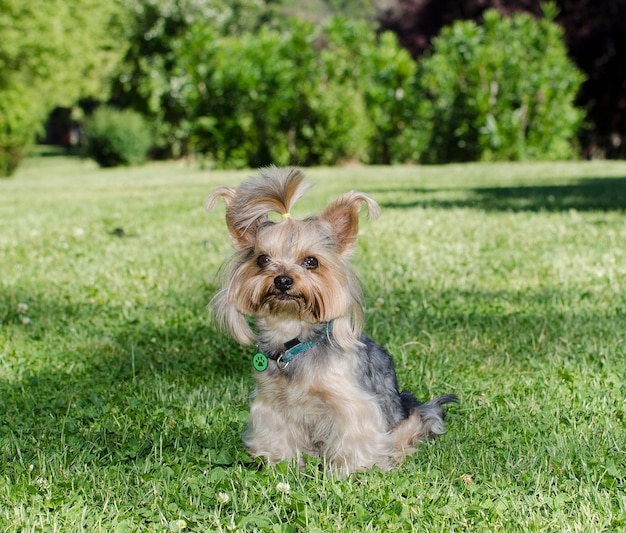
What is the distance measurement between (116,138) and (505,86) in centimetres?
1592

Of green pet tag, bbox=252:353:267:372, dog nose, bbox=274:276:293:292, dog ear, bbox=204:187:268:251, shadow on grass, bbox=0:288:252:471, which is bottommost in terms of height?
shadow on grass, bbox=0:288:252:471

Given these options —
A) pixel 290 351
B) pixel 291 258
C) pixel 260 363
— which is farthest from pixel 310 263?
pixel 260 363

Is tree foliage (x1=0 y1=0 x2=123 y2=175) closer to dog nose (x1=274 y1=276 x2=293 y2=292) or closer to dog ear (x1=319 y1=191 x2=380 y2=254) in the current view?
dog ear (x1=319 y1=191 x2=380 y2=254)

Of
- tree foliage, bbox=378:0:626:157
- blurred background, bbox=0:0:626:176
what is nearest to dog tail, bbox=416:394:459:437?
blurred background, bbox=0:0:626:176

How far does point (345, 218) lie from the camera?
366 cm

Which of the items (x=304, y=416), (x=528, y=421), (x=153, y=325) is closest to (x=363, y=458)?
(x=304, y=416)

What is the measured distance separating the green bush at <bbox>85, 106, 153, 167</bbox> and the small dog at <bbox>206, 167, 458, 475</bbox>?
28.1 metres

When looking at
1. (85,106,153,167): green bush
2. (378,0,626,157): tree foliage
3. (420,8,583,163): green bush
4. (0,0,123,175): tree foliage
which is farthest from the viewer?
(85,106,153,167): green bush

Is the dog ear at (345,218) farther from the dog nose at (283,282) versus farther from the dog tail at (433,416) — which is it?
the dog tail at (433,416)

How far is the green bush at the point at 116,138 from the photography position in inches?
1195

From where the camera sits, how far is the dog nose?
3.49m

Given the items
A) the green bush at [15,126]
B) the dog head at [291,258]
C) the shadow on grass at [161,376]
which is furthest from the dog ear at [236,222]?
the green bush at [15,126]

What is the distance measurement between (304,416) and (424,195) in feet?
36.3

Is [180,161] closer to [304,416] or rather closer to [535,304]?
[535,304]
